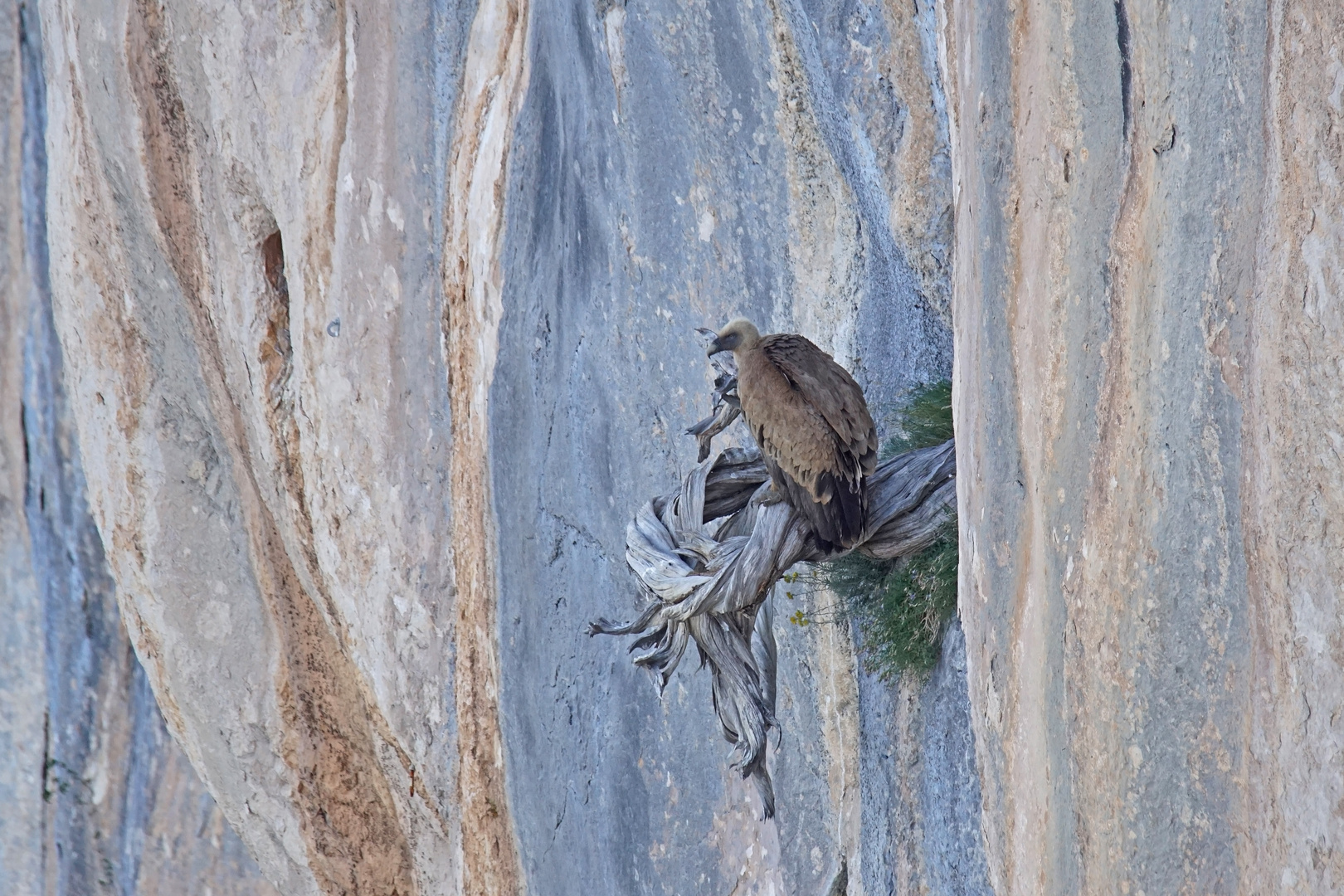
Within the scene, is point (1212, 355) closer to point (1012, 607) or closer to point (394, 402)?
point (1012, 607)

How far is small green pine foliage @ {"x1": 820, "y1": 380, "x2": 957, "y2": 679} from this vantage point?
13.7ft

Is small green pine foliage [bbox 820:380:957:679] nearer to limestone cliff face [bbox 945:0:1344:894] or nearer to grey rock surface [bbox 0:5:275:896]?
limestone cliff face [bbox 945:0:1344:894]

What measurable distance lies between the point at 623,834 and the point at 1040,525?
3288 mm

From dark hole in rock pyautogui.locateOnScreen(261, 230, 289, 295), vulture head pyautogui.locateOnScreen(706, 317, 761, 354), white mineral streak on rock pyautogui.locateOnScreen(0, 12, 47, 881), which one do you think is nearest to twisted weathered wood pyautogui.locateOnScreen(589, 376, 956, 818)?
vulture head pyautogui.locateOnScreen(706, 317, 761, 354)

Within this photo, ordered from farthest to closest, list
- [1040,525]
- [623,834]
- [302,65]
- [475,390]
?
[302,65] < [475,390] < [623,834] < [1040,525]

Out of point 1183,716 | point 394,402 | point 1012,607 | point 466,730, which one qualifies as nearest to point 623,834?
point 466,730

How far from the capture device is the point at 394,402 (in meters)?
6.71

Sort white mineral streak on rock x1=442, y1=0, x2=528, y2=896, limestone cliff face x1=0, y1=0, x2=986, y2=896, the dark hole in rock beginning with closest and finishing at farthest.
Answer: limestone cliff face x1=0, y1=0, x2=986, y2=896 → white mineral streak on rock x1=442, y1=0, x2=528, y2=896 → the dark hole in rock

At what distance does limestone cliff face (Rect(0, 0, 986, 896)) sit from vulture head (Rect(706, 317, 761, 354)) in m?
0.63

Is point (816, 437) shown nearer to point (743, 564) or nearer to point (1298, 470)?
point (743, 564)

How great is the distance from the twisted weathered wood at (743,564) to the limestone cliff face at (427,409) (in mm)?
566

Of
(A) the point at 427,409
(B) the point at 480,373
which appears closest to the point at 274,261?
(A) the point at 427,409

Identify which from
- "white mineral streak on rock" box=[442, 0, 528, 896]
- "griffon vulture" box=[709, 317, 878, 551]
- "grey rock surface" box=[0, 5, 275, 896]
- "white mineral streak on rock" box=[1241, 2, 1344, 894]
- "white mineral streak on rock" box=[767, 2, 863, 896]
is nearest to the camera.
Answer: "white mineral streak on rock" box=[1241, 2, 1344, 894]

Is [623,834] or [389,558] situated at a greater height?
[389,558]
